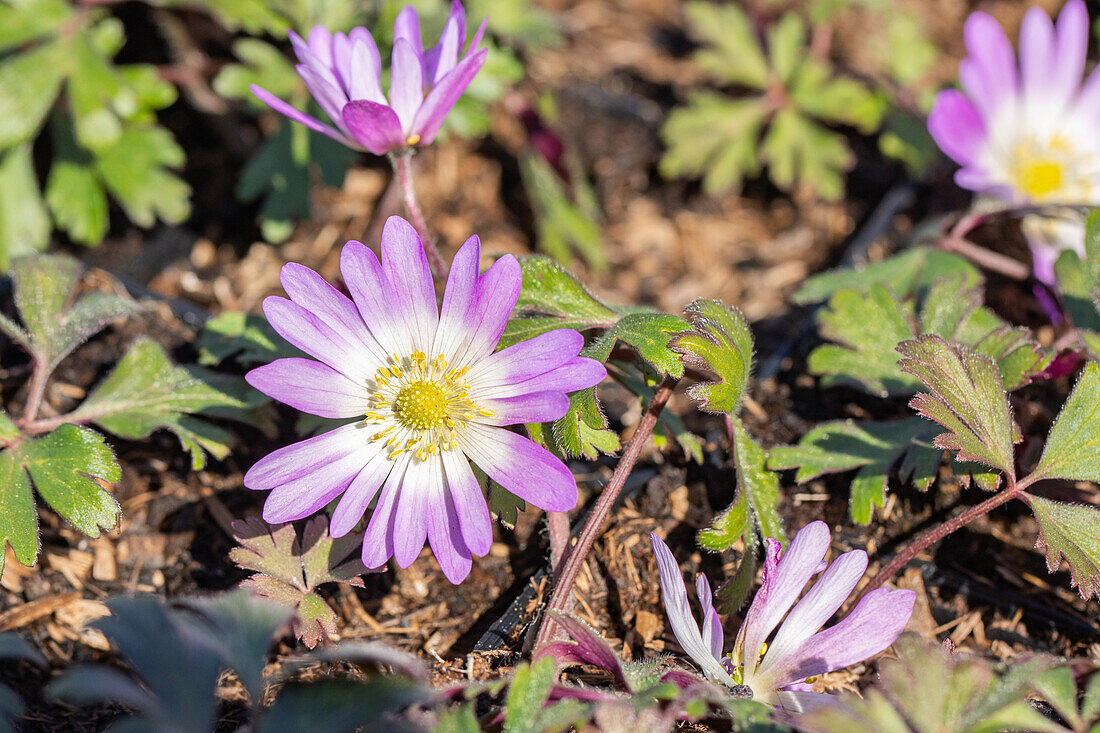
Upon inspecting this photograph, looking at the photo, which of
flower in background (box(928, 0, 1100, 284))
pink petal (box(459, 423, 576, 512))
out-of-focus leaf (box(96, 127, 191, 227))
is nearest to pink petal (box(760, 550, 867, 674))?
pink petal (box(459, 423, 576, 512))

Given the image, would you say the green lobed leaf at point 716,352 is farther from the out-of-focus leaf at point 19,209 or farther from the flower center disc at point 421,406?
the out-of-focus leaf at point 19,209

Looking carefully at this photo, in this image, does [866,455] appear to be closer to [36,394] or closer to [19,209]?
[36,394]

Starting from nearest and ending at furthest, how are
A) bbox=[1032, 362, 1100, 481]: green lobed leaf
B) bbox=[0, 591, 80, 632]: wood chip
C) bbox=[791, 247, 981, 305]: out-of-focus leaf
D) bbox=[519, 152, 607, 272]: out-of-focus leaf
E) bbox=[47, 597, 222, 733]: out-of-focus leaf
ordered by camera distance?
bbox=[47, 597, 222, 733]: out-of-focus leaf
bbox=[1032, 362, 1100, 481]: green lobed leaf
bbox=[0, 591, 80, 632]: wood chip
bbox=[791, 247, 981, 305]: out-of-focus leaf
bbox=[519, 152, 607, 272]: out-of-focus leaf

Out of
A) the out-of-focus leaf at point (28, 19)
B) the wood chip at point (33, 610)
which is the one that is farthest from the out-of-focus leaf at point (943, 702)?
the out-of-focus leaf at point (28, 19)

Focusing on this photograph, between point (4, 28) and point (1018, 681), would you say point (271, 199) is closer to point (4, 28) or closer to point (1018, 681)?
→ point (4, 28)

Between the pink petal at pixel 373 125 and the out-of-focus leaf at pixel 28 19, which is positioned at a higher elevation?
the out-of-focus leaf at pixel 28 19

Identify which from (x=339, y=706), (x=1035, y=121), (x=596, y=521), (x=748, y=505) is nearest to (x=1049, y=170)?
(x=1035, y=121)

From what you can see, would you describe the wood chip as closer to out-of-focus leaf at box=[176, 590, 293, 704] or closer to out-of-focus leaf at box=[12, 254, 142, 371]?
out-of-focus leaf at box=[12, 254, 142, 371]
